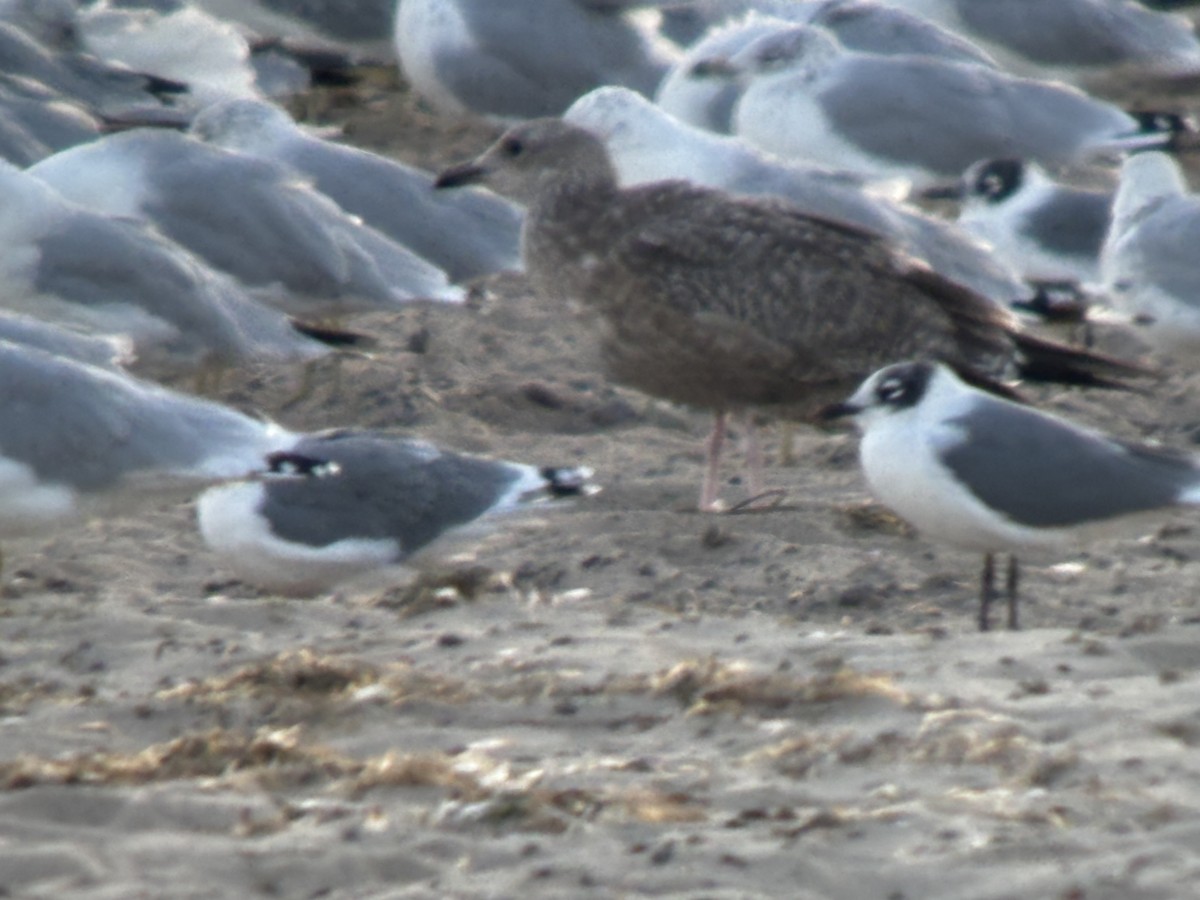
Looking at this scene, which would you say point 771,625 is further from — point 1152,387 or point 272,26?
point 272,26

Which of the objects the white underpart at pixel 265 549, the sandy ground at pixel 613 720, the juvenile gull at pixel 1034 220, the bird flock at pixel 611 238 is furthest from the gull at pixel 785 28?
the white underpart at pixel 265 549

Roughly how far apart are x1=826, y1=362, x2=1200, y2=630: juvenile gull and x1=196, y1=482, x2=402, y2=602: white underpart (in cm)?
140

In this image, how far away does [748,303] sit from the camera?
7473mm

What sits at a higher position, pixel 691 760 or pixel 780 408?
pixel 691 760

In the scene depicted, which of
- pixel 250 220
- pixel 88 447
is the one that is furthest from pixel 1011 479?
pixel 250 220

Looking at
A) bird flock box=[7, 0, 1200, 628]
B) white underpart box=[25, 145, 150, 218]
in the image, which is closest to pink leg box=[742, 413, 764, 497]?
bird flock box=[7, 0, 1200, 628]

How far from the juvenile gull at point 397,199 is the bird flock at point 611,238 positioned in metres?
0.02

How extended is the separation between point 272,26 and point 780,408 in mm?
8164

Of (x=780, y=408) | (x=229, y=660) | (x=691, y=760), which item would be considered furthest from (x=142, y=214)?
(x=691, y=760)

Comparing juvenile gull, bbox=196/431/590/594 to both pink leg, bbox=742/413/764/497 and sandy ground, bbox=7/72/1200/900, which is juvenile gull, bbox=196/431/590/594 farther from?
pink leg, bbox=742/413/764/497

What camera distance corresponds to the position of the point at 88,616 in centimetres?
572

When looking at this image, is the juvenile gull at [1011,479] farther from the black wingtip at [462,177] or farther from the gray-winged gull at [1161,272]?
the gray-winged gull at [1161,272]

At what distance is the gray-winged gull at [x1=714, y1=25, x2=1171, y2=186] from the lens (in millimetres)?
11797

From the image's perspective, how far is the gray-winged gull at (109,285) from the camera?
8.36m
